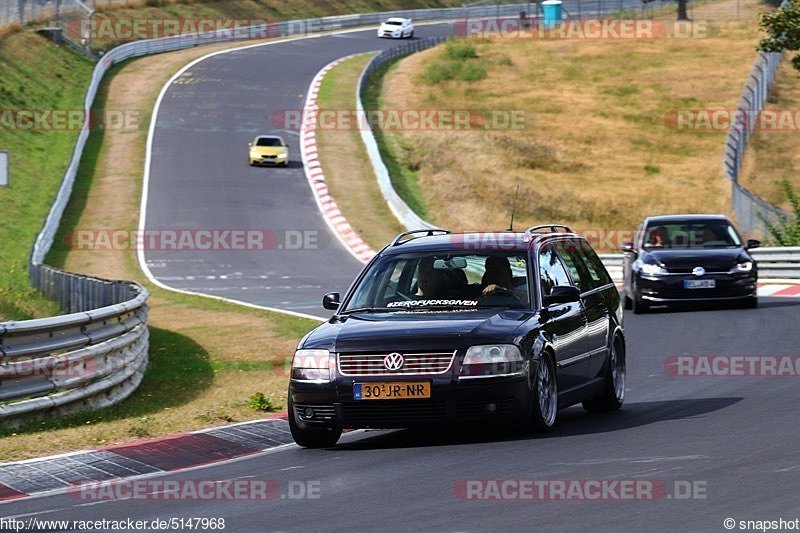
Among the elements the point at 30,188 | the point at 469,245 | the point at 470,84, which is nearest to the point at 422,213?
the point at 30,188

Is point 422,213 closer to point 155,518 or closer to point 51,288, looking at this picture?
point 51,288

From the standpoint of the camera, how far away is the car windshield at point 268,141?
50.6m

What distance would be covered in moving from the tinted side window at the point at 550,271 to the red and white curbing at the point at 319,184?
21.6 m

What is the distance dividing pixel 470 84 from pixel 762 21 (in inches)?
1344

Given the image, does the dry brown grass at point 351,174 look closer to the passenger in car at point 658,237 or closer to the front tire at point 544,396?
the passenger in car at point 658,237

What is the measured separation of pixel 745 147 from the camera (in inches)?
2190

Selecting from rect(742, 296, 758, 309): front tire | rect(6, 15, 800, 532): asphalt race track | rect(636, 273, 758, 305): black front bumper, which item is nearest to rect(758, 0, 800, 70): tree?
rect(742, 296, 758, 309): front tire

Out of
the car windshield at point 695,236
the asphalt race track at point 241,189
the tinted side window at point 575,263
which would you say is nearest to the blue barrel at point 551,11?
the asphalt race track at point 241,189

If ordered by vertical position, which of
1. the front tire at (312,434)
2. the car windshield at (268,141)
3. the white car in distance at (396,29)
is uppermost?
the white car in distance at (396,29)

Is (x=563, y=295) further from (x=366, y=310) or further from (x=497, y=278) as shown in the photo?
(x=366, y=310)

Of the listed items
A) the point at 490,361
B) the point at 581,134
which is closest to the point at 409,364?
the point at 490,361

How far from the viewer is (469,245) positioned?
11.6 metres

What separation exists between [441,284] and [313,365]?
143 centimetres

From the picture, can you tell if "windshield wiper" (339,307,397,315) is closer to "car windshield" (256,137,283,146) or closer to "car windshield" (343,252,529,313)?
"car windshield" (343,252,529,313)
